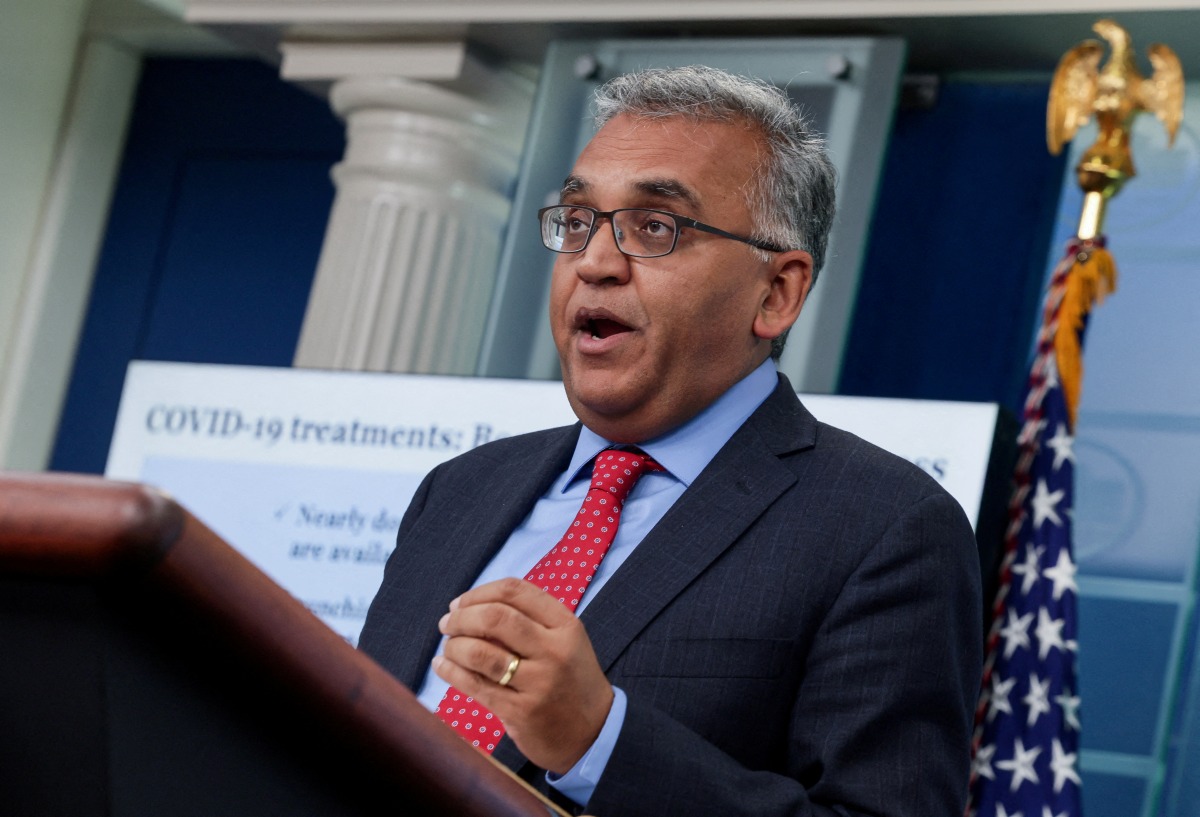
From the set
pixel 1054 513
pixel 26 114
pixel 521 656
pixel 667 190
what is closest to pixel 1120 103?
pixel 1054 513

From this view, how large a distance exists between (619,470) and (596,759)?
519 millimetres

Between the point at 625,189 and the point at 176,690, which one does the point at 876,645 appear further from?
the point at 176,690

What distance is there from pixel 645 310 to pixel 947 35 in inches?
96.4

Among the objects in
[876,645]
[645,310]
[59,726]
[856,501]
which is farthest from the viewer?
[645,310]

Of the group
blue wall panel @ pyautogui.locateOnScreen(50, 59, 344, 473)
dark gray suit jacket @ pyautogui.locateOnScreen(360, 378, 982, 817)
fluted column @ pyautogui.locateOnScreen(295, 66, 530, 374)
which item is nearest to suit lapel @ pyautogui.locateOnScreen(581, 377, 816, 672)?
dark gray suit jacket @ pyautogui.locateOnScreen(360, 378, 982, 817)

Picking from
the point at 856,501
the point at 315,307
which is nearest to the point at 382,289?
the point at 315,307

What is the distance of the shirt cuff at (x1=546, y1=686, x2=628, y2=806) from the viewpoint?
113 centimetres

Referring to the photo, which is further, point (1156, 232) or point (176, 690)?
point (1156, 232)

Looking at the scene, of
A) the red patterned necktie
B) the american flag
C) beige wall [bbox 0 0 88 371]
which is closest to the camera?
the red patterned necktie

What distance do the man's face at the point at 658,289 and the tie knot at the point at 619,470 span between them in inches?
1.4

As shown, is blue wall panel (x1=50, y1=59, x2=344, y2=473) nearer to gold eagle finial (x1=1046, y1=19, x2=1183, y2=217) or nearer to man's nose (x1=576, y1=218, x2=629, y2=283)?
gold eagle finial (x1=1046, y1=19, x2=1183, y2=217)

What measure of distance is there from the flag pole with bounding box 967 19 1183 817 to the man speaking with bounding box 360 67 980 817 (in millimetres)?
1344

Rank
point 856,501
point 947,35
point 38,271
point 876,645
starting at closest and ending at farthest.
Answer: point 876,645 → point 856,501 → point 947,35 → point 38,271

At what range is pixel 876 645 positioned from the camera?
1.33m
